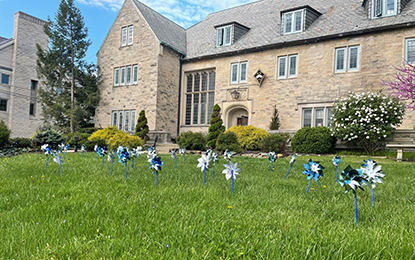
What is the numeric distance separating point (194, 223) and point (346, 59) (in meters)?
16.6

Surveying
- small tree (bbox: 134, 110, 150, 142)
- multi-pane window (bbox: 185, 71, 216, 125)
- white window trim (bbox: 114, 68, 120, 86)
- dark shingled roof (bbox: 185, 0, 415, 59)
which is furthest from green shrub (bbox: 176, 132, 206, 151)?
white window trim (bbox: 114, 68, 120, 86)

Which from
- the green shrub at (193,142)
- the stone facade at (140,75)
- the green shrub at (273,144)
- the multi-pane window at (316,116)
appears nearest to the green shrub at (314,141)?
the green shrub at (273,144)

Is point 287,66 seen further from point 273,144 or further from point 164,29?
point 164,29

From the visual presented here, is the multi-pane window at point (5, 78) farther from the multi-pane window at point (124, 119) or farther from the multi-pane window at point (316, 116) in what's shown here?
the multi-pane window at point (316, 116)

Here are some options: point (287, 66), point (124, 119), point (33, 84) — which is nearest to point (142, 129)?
point (124, 119)

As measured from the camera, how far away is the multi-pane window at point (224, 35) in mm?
20906

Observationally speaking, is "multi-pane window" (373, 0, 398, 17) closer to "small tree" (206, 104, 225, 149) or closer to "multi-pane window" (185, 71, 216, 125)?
"small tree" (206, 104, 225, 149)

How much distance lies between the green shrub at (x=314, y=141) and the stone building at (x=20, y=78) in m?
24.3

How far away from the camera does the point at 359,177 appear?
273cm

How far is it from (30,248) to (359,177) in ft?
9.17

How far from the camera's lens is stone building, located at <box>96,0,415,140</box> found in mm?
15703

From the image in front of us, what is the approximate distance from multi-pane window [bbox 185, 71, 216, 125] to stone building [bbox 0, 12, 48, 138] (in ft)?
49.9

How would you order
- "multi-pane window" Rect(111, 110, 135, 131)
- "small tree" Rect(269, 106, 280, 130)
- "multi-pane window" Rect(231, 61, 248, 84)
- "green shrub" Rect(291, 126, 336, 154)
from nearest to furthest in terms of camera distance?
1. "green shrub" Rect(291, 126, 336, 154)
2. "small tree" Rect(269, 106, 280, 130)
3. "multi-pane window" Rect(231, 61, 248, 84)
4. "multi-pane window" Rect(111, 110, 135, 131)

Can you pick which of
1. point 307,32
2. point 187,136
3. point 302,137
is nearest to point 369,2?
point 307,32
